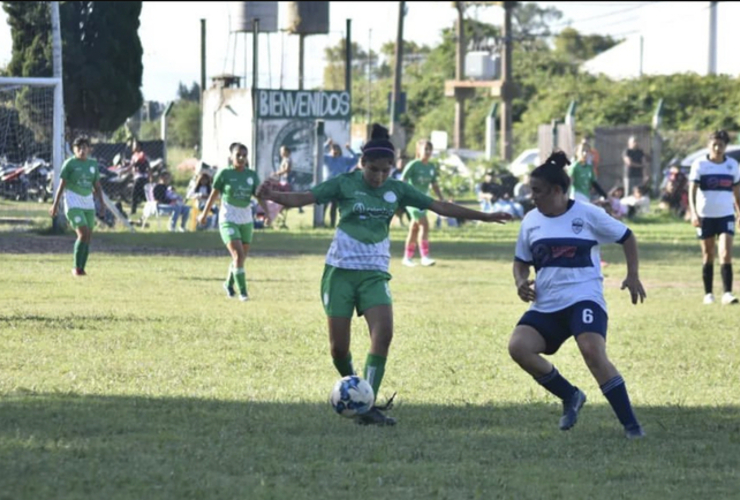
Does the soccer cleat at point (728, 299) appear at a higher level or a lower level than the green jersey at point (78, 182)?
lower

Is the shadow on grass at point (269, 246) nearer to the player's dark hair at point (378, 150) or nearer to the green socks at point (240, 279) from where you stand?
the green socks at point (240, 279)

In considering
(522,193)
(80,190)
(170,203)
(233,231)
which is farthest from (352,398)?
(522,193)

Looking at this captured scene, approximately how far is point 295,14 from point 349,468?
44.5 meters

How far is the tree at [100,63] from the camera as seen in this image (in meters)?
46.3

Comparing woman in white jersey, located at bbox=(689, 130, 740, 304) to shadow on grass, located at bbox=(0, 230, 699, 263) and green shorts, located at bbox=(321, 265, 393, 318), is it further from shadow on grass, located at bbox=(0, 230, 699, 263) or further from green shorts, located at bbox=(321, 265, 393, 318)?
green shorts, located at bbox=(321, 265, 393, 318)

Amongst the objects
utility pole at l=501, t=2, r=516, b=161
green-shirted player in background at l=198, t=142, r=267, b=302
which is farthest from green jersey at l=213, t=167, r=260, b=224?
utility pole at l=501, t=2, r=516, b=161

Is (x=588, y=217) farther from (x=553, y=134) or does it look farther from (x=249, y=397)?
(x=553, y=134)

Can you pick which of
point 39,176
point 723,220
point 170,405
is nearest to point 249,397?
point 170,405

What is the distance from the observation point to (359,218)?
32.0 ft

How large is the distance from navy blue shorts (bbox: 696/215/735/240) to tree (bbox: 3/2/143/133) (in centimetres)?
3022

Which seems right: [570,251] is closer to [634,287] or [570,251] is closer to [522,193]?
[634,287]

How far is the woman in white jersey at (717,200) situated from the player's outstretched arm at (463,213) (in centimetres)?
816

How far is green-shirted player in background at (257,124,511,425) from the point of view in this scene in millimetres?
9672

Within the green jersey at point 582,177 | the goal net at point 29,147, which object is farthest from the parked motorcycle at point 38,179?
the green jersey at point 582,177
